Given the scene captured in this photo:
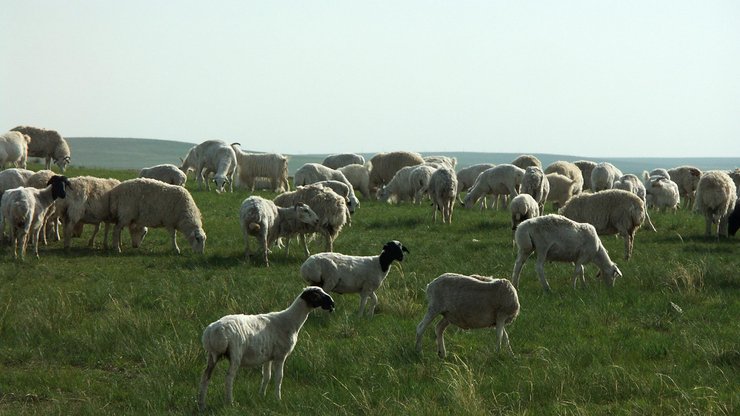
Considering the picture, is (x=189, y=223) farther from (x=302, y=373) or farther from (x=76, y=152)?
(x=76, y=152)

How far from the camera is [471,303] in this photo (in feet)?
32.3

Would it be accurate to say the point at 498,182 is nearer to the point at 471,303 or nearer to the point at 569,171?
the point at 569,171

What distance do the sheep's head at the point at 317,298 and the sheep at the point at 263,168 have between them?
948 inches

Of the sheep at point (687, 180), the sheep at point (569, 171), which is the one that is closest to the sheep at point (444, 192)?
the sheep at point (569, 171)

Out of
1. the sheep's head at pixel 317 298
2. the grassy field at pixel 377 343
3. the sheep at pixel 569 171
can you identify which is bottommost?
the grassy field at pixel 377 343

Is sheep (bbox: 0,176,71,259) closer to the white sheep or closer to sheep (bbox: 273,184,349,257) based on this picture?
the white sheep

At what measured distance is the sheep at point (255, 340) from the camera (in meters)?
7.95

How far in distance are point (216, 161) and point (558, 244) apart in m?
20.5

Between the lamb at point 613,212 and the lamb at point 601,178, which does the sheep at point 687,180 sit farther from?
the lamb at point 613,212

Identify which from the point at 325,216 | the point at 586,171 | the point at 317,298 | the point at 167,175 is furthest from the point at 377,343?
the point at 586,171

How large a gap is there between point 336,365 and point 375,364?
0.43 metres

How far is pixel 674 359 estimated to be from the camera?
388 inches

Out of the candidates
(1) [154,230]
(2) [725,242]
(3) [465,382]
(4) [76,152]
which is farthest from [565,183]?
(4) [76,152]

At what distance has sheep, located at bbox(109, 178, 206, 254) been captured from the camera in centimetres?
1888
